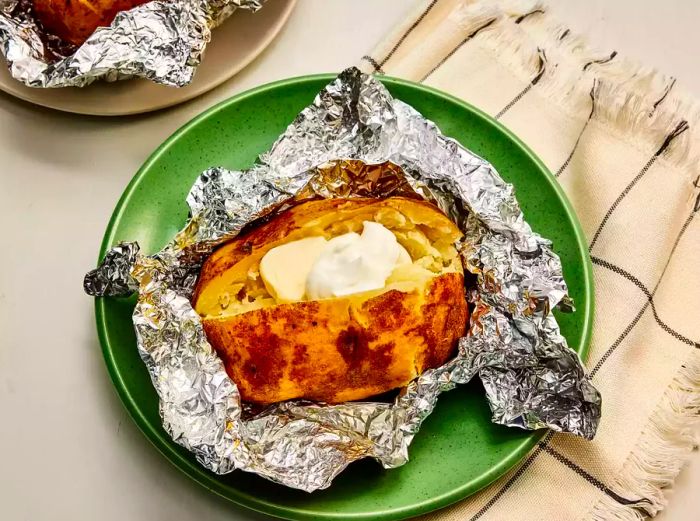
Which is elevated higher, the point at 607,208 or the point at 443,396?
the point at 607,208

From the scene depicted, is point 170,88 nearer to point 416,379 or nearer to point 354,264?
point 354,264

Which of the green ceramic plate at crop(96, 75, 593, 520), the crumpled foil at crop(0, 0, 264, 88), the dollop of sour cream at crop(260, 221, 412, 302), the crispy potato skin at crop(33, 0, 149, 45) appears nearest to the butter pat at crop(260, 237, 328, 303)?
the dollop of sour cream at crop(260, 221, 412, 302)

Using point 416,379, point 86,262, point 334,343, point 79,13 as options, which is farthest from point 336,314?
point 79,13

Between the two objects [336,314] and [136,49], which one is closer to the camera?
[336,314]

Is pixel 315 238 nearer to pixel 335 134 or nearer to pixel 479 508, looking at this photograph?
pixel 335 134

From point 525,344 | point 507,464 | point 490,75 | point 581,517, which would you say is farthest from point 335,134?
point 581,517

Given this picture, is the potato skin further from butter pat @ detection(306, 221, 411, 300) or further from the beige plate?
the beige plate
